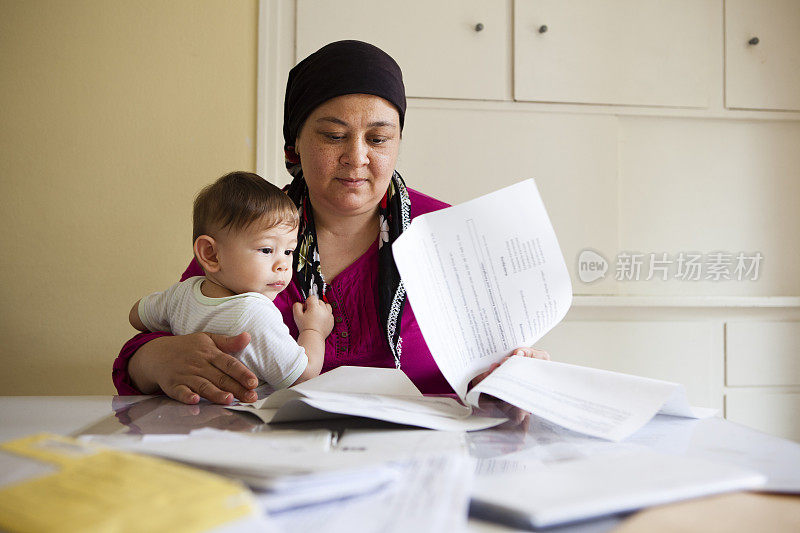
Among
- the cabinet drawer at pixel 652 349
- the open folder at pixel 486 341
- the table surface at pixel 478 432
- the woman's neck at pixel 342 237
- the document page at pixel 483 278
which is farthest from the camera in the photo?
the cabinet drawer at pixel 652 349

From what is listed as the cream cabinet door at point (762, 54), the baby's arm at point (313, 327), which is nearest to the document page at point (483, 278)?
the baby's arm at point (313, 327)

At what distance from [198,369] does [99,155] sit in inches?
51.3

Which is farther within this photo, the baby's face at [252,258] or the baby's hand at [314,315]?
the baby's hand at [314,315]

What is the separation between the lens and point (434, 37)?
6.44 feet

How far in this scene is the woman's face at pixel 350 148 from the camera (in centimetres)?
119

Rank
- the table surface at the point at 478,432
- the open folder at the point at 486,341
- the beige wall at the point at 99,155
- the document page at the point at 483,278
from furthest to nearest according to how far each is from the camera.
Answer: the beige wall at the point at 99,155 → the document page at the point at 483,278 → the open folder at the point at 486,341 → the table surface at the point at 478,432

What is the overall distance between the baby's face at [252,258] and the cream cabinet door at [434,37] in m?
1.10

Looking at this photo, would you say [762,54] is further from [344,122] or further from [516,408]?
[516,408]

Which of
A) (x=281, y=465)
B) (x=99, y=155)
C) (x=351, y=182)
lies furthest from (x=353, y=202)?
(x=99, y=155)

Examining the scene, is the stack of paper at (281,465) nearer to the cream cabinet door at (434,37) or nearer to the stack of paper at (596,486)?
the stack of paper at (596,486)

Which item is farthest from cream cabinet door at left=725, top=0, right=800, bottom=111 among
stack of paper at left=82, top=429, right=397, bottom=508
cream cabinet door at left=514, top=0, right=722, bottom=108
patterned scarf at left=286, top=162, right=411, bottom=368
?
stack of paper at left=82, top=429, right=397, bottom=508

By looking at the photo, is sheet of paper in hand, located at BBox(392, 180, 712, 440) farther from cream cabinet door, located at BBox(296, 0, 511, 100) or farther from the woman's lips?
cream cabinet door, located at BBox(296, 0, 511, 100)

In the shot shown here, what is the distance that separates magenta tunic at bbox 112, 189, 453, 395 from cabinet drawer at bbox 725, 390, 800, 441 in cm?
129

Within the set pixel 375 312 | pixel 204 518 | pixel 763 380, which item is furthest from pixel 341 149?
pixel 763 380
